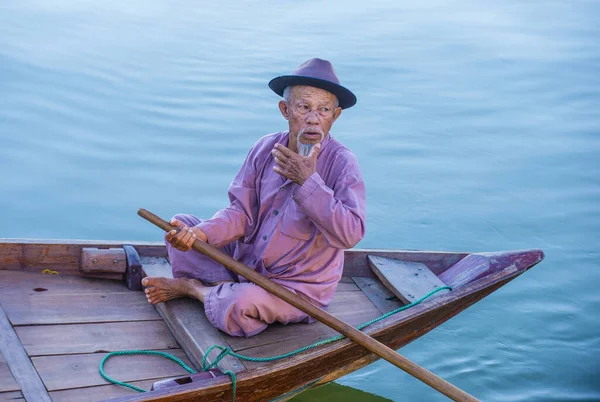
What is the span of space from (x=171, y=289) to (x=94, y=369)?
549mm

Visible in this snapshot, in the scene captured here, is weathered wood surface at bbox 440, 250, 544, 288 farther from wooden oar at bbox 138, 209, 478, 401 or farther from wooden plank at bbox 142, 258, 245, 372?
wooden plank at bbox 142, 258, 245, 372

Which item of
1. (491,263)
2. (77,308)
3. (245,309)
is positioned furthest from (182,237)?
(491,263)

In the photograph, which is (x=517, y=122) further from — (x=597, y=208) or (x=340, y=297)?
(x=340, y=297)

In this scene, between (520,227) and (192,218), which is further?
(520,227)

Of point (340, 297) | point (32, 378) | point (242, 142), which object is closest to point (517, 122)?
point (242, 142)

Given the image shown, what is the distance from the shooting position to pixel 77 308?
143 inches

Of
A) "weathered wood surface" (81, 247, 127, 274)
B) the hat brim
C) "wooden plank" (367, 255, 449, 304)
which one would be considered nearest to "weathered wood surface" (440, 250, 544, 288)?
"wooden plank" (367, 255, 449, 304)

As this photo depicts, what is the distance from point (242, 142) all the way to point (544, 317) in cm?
350

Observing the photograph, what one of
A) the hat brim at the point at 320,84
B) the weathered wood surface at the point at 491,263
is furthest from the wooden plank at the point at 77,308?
the weathered wood surface at the point at 491,263

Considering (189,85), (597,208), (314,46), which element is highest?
(314,46)

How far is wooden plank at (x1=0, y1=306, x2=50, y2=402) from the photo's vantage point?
294 centimetres

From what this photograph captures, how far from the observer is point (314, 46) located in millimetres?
11531

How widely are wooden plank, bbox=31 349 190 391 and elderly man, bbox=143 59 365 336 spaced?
11.7 inches

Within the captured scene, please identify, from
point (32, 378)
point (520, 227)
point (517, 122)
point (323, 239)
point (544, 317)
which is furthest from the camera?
point (517, 122)
